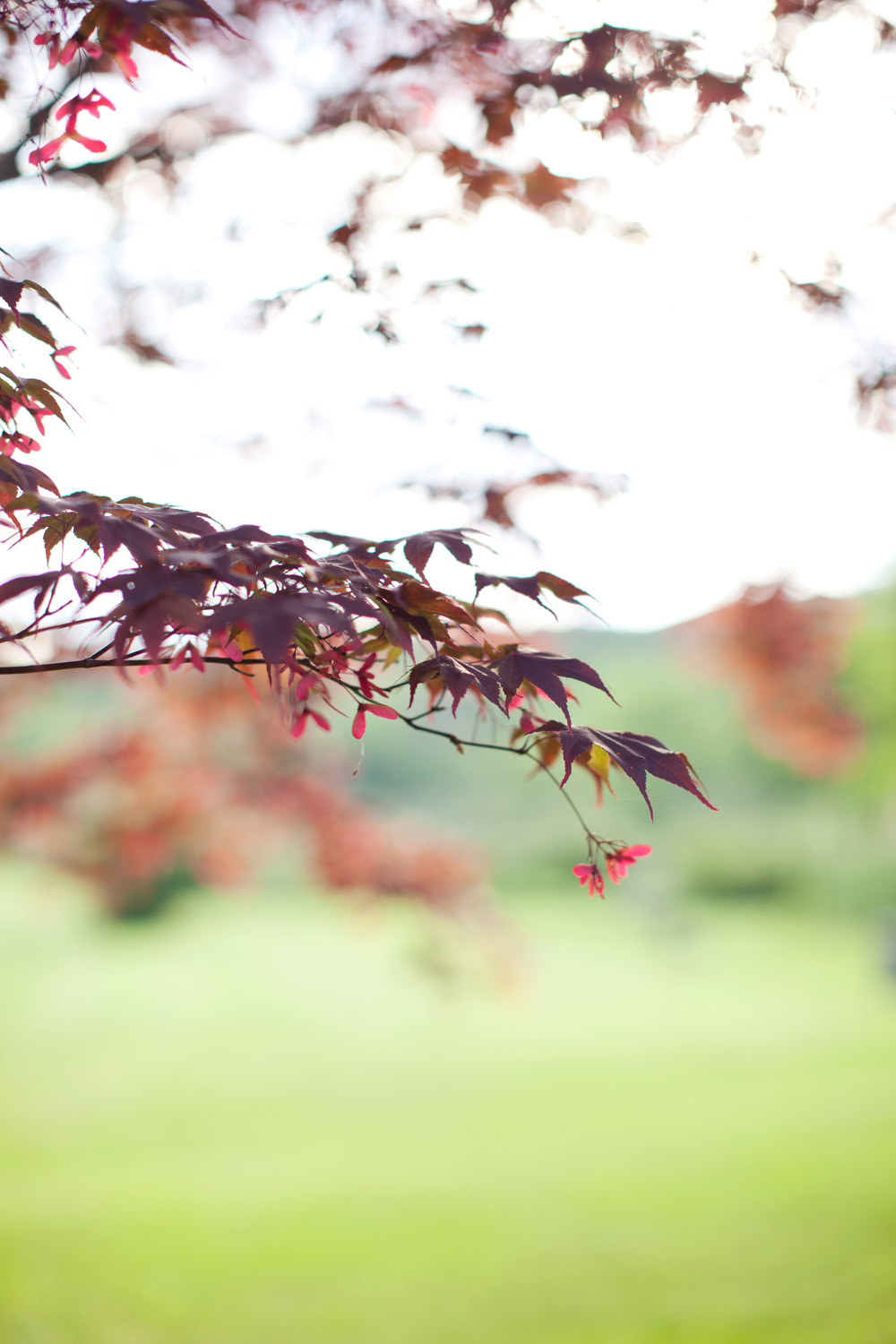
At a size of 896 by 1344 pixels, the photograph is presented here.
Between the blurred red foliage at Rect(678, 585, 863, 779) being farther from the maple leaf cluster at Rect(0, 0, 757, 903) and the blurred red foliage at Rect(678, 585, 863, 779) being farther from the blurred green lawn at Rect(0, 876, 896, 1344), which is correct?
the maple leaf cluster at Rect(0, 0, 757, 903)

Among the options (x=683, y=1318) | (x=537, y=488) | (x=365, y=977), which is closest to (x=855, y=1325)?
(x=683, y=1318)

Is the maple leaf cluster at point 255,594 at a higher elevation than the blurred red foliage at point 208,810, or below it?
below

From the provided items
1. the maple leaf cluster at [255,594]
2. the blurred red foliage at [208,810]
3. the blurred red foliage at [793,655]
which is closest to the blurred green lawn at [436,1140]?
the blurred red foliage at [208,810]

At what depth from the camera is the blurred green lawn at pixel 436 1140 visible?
4176 mm

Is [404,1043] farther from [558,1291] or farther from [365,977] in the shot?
[558,1291]

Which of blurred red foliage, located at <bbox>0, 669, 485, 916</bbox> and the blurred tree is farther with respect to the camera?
blurred red foliage, located at <bbox>0, 669, 485, 916</bbox>

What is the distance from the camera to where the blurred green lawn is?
4.18 m

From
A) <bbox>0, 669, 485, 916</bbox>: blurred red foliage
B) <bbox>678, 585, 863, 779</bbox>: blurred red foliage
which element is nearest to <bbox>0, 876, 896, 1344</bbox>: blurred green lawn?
<bbox>0, 669, 485, 916</bbox>: blurred red foliage

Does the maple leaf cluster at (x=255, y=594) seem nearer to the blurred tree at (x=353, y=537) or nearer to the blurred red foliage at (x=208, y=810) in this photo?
the blurred tree at (x=353, y=537)

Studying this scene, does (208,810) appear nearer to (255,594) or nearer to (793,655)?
(793,655)

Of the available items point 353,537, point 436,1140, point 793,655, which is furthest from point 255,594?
point 436,1140

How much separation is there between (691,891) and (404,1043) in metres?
9.05

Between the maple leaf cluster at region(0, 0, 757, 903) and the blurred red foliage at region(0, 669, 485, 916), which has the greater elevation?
the blurred red foliage at region(0, 669, 485, 916)

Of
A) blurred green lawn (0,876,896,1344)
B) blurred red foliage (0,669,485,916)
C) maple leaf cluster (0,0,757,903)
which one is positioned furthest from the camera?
blurred red foliage (0,669,485,916)
